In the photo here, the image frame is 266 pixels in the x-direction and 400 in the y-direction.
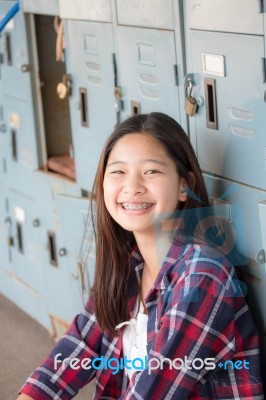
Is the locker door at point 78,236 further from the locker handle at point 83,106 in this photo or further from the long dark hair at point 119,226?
the long dark hair at point 119,226

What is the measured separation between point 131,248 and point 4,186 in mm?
1888

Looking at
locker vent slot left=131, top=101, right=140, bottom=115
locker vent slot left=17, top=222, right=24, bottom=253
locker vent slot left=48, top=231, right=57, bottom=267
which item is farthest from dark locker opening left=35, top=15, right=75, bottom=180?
locker vent slot left=131, top=101, right=140, bottom=115

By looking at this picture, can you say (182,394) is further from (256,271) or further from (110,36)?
(110,36)

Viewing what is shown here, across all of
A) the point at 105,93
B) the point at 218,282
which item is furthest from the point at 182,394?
the point at 105,93

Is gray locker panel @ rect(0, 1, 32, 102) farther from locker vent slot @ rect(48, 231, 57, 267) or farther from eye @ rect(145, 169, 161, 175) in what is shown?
eye @ rect(145, 169, 161, 175)

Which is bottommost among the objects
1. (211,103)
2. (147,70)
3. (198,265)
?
(198,265)

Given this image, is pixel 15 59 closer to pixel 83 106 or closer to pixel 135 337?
pixel 83 106

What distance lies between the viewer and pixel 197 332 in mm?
2172

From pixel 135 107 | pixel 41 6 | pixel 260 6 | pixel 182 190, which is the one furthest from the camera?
pixel 41 6

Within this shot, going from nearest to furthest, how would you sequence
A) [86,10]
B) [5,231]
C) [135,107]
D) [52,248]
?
[135,107] < [86,10] < [52,248] < [5,231]

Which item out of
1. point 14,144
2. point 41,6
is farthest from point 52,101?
point 41,6

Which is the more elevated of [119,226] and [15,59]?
[15,59]

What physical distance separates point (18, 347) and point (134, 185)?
1.81m

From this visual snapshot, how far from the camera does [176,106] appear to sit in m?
2.61
